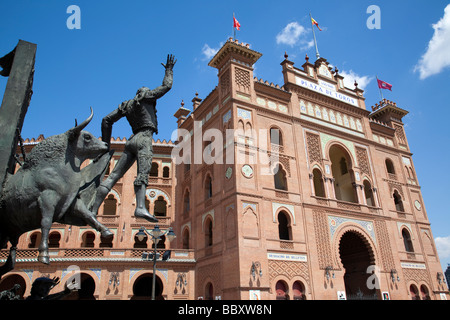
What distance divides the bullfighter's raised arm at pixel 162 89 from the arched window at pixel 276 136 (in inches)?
634

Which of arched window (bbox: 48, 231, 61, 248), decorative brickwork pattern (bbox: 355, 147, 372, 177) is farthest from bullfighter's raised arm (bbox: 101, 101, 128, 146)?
arched window (bbox: 48, 231, 61, 248)

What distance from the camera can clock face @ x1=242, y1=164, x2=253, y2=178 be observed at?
17.3 metres

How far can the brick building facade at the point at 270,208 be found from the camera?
16938 mm

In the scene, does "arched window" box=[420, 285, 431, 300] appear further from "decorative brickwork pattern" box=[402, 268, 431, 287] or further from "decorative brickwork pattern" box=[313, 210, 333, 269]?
"decorative brickwork pattern" box=[313, 210, 333, 269]

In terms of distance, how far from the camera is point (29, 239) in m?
21.6

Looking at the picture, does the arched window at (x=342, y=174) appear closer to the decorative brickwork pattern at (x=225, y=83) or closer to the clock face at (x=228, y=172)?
the decorative brickwork pattern at (x=225, y=83)

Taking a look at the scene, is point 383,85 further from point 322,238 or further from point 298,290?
point 298,290

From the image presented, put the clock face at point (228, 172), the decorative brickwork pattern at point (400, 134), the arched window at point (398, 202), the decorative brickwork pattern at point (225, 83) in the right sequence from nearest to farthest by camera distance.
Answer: the clock face at point (228, 172), the decorative brickwork pattern at point (225, 83), the arched window at point (398, 202), the decorative brickwork pattern at point (400, 134)

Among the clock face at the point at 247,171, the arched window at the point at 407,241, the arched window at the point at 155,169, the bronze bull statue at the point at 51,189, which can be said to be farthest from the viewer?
the arched window at the point at 155,169

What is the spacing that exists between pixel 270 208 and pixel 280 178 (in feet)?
10.9

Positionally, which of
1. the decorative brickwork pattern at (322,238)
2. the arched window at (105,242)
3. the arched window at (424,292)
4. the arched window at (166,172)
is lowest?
the arched window at (424,292)

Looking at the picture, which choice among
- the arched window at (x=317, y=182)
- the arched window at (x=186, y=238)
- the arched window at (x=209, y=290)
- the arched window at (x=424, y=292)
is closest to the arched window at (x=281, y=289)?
the arched window at (x=209, y=290)

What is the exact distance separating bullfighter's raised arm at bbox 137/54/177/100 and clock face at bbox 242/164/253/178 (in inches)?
527
